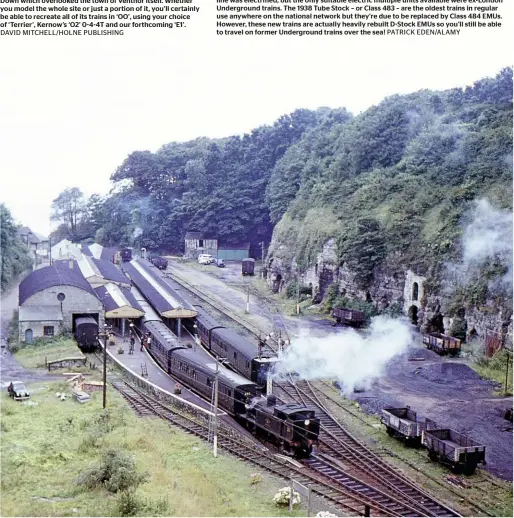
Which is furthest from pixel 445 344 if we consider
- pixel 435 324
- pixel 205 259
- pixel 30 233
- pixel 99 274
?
pixel 30 233

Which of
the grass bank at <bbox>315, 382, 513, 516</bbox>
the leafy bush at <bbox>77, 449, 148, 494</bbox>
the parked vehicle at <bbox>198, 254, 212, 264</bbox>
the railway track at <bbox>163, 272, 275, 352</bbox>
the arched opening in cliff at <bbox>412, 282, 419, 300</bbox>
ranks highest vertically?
the parked vehicle at <bbox>198, 254, 212, 264</bbox>

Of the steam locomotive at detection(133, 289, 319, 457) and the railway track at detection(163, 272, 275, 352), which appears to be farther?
the railway track at detection(163, 272, 275, 352)

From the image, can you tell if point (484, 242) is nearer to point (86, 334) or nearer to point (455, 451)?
point (455, 451)

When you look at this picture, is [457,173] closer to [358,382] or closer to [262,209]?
[358,382]

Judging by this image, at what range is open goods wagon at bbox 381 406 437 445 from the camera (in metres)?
22.9

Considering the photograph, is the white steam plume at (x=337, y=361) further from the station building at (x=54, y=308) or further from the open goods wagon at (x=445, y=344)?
the station building at (x=54, y=308)

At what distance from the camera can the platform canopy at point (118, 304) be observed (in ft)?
135

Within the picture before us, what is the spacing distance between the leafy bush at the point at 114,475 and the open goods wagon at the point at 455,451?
10445 mm

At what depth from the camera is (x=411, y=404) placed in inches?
1109

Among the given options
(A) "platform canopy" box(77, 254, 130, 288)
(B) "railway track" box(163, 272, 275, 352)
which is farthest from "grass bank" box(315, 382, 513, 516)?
(A) "platform canopy" box(77, 254, 130, 288)

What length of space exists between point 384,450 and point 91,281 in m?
33.5

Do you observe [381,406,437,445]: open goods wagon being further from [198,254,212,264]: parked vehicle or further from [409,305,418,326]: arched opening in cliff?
[198,254,212,264]: parked vehicle

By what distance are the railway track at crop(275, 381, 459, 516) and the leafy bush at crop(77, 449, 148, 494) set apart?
7363 mm

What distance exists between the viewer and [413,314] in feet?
146
